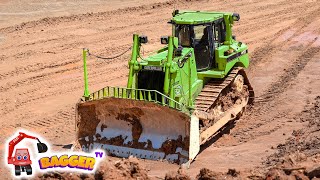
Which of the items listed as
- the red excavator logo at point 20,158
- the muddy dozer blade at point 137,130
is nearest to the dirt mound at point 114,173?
the red excavator logo at point 20,158

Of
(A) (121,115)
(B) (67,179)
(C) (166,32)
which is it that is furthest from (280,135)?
(C) (166,32)

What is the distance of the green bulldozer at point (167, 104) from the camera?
407 inches

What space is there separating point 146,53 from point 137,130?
7795 millimetres

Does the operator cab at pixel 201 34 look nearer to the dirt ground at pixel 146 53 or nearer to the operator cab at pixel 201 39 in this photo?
the operator cab at pixel 201 39

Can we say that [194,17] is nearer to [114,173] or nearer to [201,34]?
[201,34]

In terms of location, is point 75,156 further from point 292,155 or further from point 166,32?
point 166,32

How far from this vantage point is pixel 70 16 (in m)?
23.0

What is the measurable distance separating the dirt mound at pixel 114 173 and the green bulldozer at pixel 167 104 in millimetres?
1212

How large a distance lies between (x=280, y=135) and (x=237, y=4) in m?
14.1

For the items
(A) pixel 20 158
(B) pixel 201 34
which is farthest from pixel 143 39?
(A) pixel 20 158

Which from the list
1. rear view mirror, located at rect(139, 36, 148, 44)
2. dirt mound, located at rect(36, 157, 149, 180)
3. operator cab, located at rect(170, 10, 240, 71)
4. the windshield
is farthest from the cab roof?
dirt mound, located at rect(36, 157, 149, 180)

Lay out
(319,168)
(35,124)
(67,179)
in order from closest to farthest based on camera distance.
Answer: (319,168), (67,179), (35,124)

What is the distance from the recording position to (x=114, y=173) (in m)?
9.04

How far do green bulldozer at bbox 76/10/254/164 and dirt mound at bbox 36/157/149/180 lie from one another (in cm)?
121
